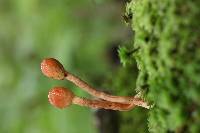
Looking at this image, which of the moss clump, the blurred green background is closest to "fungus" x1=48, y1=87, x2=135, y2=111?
the moss clump

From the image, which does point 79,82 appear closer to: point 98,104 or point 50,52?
point 98,104

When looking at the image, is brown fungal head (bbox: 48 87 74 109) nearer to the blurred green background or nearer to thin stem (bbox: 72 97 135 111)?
thin stem (bbox: 72 97 135 111)

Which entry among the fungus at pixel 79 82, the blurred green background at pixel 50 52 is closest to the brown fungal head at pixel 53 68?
the fungus at pixel 79 82

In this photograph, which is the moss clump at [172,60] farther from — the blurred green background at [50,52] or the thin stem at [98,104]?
the blurred green background at [50,52]

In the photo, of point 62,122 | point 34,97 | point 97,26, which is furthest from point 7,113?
point 97,26

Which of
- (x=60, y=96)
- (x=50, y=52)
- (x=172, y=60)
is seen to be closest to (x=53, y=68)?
(x=60, y=96)

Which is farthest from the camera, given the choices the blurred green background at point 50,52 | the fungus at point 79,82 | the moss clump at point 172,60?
the blurred green background at point 50,52
